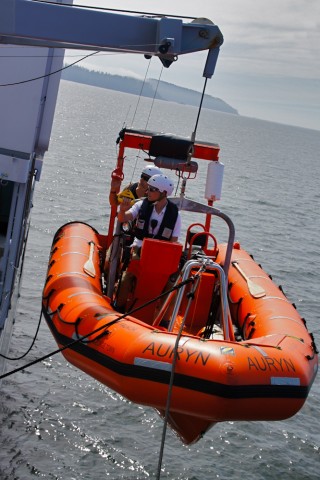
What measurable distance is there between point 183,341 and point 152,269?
1.54 meters

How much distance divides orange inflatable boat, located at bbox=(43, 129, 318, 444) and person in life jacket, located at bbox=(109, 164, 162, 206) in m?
0.38

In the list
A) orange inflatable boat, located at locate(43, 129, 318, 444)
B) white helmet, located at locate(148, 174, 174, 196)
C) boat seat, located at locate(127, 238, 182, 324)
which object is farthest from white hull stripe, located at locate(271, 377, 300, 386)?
white helmet, located at locate(148, 174, 174, 196)

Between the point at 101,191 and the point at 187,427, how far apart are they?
1897cm

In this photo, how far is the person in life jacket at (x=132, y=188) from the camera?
25.3ft

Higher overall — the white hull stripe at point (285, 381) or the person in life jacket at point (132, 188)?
the person in life jacket at point (132, 188)

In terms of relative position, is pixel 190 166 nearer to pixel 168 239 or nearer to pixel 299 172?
pixel 168 239

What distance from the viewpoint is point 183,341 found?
20.8 feet

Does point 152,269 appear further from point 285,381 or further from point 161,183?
point 285,381

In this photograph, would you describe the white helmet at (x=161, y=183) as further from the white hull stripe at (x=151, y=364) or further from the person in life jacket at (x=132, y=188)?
the white hull stripe at (x=151, y=364)

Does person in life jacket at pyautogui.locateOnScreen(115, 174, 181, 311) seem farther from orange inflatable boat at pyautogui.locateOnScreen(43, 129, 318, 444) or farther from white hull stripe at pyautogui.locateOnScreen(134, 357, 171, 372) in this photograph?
white hull stripe at pyautogui.locateOnScreen(134, 357, 171, 372)

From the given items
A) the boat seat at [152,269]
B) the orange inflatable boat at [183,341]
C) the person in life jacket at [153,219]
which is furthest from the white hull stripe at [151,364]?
the person in life jacket at [153,219]

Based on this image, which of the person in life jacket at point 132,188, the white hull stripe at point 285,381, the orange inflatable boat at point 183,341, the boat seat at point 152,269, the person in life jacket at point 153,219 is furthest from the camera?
the person in life jacket at point 153,219

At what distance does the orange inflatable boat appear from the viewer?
6125 millimetres

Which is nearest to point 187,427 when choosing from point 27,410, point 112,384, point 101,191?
point 112,384
